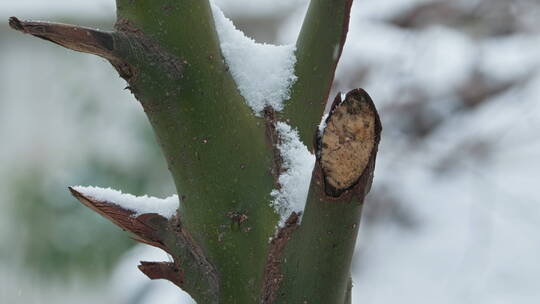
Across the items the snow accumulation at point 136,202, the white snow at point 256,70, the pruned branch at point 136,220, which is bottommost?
the pruned branch at point 136,220

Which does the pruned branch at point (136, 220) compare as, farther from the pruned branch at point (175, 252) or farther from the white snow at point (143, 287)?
the white snow at point (143, 287)

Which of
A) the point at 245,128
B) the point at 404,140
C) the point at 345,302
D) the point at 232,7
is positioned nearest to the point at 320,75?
the point at 245,128

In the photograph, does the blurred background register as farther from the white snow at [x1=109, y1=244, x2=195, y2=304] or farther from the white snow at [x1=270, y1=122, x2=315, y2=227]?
the white snow at [x1=270, y1=122, x2=315, y2=227]

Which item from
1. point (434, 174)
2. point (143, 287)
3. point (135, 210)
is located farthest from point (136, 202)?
point (434, 174)

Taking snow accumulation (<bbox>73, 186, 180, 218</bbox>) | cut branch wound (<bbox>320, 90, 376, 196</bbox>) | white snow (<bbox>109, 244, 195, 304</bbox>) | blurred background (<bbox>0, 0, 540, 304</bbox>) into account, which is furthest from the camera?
blurred background (<bbox>0, 0, 540, 304</bbox>)

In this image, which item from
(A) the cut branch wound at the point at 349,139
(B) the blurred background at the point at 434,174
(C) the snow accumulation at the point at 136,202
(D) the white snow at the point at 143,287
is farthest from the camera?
(B) the blurred background at the point at 434,174

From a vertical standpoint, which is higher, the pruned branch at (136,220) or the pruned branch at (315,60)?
the pruned branch at (315,60)

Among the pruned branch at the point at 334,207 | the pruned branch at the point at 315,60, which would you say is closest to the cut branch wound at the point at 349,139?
the pruned branch at the point at 334,207

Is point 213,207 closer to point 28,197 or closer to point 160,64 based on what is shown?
point 160,64

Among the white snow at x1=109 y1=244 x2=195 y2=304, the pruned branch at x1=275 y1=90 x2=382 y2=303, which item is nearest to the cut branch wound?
the pruned branch at x1=275 y1=90 x2=382 y2=303
